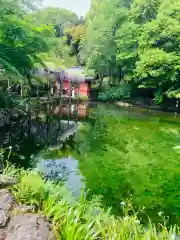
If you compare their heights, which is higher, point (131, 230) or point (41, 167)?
point (131, 230)

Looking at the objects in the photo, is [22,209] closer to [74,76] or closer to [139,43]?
[139,43]

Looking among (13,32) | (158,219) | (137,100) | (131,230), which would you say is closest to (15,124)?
(13,32)

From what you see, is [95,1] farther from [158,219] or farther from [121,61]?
[158,219]

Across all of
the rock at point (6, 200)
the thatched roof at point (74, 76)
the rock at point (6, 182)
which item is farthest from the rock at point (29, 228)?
the thatched roof at point (74, 76)

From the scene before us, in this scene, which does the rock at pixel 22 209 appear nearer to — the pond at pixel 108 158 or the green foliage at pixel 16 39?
the pond at pixel 108 158

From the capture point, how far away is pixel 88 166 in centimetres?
867

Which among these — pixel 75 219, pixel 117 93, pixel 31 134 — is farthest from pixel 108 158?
pixel 117 93

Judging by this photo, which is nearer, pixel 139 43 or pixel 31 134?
pixel 31 134

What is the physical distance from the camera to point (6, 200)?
4457 mm

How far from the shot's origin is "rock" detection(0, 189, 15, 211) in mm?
4276

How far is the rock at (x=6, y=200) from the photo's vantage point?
14.0 feet

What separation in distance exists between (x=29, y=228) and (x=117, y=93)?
89.4 ft

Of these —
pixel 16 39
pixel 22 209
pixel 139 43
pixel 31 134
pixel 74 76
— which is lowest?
pixel 31 134

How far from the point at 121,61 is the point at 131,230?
88.7 ft
